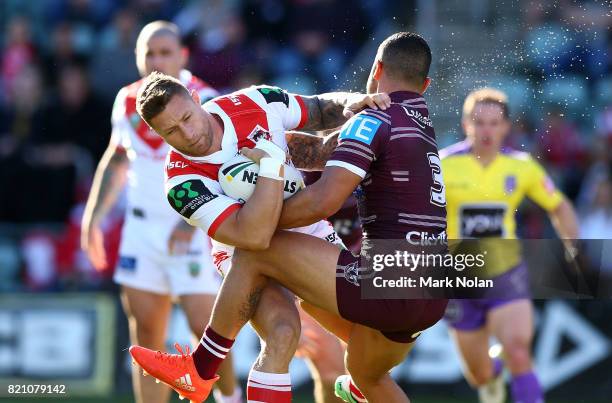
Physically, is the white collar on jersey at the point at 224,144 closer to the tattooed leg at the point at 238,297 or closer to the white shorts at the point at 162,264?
the tattooed leg at the point at 238,297

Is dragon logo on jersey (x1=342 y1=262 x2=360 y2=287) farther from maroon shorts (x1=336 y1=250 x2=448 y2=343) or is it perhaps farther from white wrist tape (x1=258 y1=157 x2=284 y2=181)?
white wrist tape (x1=258 y1=157 x2=284 y2=181)

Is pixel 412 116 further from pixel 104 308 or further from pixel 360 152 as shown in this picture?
pixel 104 308

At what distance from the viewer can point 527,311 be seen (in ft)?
28.5

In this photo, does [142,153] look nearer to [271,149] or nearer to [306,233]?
[306,233]

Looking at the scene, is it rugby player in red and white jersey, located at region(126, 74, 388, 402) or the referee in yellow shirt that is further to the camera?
the referee in yellow shirt

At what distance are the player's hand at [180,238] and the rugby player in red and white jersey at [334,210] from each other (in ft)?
6.31

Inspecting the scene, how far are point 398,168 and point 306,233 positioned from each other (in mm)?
627

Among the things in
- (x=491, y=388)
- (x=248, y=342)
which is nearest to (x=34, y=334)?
(x=248, y=342)

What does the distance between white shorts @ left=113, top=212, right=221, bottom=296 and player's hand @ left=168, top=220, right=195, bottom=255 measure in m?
0.03

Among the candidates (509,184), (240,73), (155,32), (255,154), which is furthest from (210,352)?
(240,73)

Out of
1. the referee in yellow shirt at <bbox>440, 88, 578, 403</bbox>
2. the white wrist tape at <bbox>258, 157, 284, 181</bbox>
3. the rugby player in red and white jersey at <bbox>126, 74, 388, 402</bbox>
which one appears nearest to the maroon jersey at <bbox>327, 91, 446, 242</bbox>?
the rugby player in red and white jersey at <bbox>126, 74, 388, 402</bbox>

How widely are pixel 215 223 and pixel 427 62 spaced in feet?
4.33

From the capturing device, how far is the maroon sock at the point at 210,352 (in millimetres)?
5895

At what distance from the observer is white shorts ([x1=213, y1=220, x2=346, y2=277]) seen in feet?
20.3
